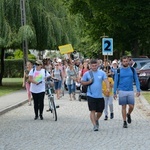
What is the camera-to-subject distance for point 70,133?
11.9 meters

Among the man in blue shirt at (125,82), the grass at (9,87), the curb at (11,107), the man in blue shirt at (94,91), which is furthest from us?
the grass at (9,87)

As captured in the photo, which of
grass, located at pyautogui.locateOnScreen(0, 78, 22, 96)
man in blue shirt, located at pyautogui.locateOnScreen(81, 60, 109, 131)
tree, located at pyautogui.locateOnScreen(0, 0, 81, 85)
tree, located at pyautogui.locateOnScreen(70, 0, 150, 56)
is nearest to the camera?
man in blue shirt, located at pyautogui.locateOnScreen(81, 60, 109, 131)

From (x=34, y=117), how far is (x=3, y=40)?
15096mm

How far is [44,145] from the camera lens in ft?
33.0

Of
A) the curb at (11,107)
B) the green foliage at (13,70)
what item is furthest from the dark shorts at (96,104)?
the green foliage at (13,70)

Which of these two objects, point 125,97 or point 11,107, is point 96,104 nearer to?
point 125,97

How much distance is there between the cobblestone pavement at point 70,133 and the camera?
993 cm

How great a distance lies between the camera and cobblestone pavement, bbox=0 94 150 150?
9.93m

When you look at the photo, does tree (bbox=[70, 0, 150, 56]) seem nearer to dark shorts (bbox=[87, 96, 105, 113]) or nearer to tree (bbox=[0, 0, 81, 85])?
tree (bbox=[0, 0, 81, 85])

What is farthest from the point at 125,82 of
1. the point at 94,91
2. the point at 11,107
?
the point at 11,107

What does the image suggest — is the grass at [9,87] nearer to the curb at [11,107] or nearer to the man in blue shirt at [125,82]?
the curb at [11,107]

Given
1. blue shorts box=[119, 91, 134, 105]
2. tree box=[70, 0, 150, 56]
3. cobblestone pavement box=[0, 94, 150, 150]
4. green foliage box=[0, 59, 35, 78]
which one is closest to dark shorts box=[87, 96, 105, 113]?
cobblestone pavement box=[0, 94, 150, 150]

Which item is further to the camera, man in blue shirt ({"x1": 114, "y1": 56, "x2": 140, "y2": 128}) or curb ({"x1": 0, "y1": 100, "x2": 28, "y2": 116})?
curb ({"x1": 0, "y1": 100, "x2": 28, "y2": 116})

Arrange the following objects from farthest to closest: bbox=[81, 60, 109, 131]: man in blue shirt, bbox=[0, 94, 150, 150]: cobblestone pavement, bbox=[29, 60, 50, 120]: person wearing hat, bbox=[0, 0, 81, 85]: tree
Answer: bbox=[0, 0, 81, 85]: tree
bbox=[29, 60, 50, 120]: person wearing hat
bbox=[81, 60, 109, 131]: man in blue shirt
bbox=[0, 94, 150, 150]: cobblestone pavement
